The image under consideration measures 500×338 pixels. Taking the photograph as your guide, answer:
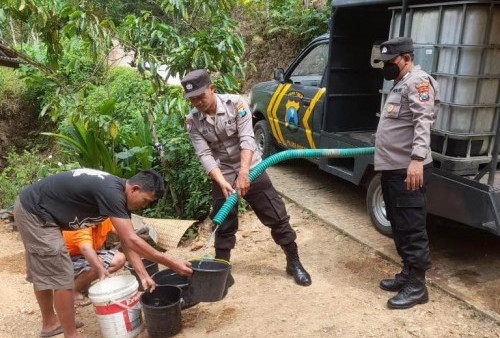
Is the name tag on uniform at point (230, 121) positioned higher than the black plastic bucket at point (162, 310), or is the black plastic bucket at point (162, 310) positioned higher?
the name tag on uniform at point (230, 121)

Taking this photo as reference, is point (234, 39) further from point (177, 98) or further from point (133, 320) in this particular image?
point (133, 320)

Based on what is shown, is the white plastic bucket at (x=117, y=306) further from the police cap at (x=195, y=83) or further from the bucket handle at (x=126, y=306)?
the police cap at (x=195, y=83)

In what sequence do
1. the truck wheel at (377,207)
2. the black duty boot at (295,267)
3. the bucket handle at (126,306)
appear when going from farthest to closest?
the truck wheel at (377,207), the black duty boot at (295,267), the bucket handle at (126,306)

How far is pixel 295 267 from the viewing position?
369 cm

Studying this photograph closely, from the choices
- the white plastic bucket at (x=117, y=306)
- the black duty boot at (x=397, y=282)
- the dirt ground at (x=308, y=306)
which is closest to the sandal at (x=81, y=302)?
the dirt ground at (x=308, y=306)

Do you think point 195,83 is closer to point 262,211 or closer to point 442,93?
point 262,211

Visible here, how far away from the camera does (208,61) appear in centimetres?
437

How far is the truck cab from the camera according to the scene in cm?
318

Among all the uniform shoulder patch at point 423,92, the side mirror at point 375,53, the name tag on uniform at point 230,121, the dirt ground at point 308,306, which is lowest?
the dirt ground at point 308,306

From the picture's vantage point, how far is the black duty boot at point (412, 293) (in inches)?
126

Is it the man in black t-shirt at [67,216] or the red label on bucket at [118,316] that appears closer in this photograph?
the man in black t-shirt at [67,216]

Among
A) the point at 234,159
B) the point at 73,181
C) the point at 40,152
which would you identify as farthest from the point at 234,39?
the point at 40,152

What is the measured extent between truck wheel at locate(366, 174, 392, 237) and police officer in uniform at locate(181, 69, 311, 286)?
1097mm

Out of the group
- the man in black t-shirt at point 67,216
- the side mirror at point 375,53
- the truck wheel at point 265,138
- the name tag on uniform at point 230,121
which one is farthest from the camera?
the truck wheel at point 265,138
